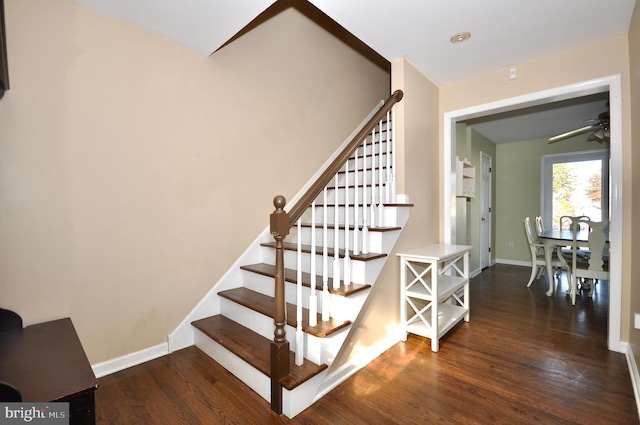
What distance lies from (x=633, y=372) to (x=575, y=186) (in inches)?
194

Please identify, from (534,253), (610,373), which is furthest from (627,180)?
(534,253)

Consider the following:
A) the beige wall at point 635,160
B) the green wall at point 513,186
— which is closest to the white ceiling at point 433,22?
the beige wall at point 635,160

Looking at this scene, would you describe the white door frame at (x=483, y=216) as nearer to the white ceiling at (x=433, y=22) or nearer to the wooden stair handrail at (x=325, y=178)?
the white ceiling at (x=433, y=22)

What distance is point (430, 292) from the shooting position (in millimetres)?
2404

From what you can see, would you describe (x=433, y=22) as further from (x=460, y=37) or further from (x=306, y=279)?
(x=306, y=279)

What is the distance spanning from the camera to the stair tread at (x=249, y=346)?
1646mm

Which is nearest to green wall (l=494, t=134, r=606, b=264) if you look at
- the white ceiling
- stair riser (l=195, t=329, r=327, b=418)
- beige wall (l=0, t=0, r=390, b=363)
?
the white ceiling

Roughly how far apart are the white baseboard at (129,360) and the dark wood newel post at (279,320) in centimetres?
108

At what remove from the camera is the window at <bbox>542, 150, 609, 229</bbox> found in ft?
17.6

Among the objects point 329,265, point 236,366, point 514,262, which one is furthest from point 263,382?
point 514,262

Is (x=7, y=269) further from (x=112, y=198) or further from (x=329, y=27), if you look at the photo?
(x=329, y=27)

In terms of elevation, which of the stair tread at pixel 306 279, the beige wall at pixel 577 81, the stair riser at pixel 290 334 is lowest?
the stair riser at pixel 290 334

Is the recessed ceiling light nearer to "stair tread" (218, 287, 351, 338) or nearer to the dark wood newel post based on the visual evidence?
the dark wood newel post

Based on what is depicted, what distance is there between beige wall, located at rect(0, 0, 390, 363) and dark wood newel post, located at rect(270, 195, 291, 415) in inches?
41.6
